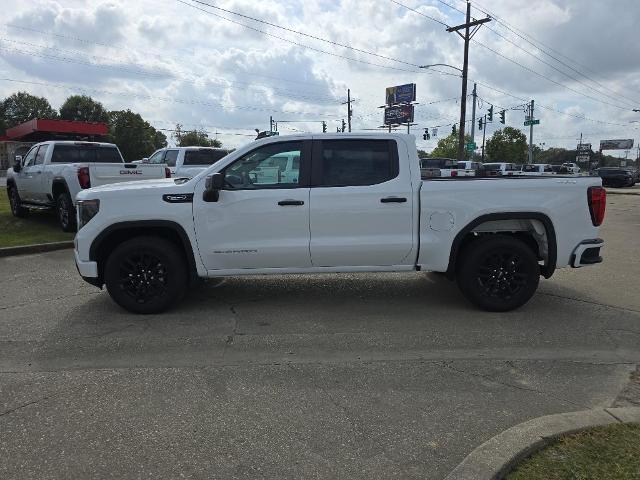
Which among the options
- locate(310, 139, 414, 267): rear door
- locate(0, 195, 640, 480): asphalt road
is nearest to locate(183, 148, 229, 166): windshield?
locate(0, 195, 640, 480): asphalt road

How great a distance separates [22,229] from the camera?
447 inches

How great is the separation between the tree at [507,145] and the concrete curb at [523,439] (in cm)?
7791

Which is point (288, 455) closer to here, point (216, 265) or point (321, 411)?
point (321, 411)

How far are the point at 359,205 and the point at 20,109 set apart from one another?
104365 mm

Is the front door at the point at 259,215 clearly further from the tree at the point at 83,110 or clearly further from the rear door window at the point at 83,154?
the tree at the point at 83,110

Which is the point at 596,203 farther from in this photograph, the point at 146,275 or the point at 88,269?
the point at 88,269

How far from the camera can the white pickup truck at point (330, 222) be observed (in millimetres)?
5535

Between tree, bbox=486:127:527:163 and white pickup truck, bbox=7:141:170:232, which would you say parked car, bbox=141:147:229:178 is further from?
tree, bbox=486:127:527:163

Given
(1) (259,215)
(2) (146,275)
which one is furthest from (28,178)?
(1) (259,215)

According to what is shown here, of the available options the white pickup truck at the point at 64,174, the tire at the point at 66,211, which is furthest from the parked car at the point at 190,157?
the tire at the point at 66,211

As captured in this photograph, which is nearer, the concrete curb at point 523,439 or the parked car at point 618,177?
the concrete curb at point 523,439

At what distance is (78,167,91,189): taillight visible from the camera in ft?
32.4

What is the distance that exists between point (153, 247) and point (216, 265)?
676 mm

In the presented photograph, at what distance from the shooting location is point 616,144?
116938mm
